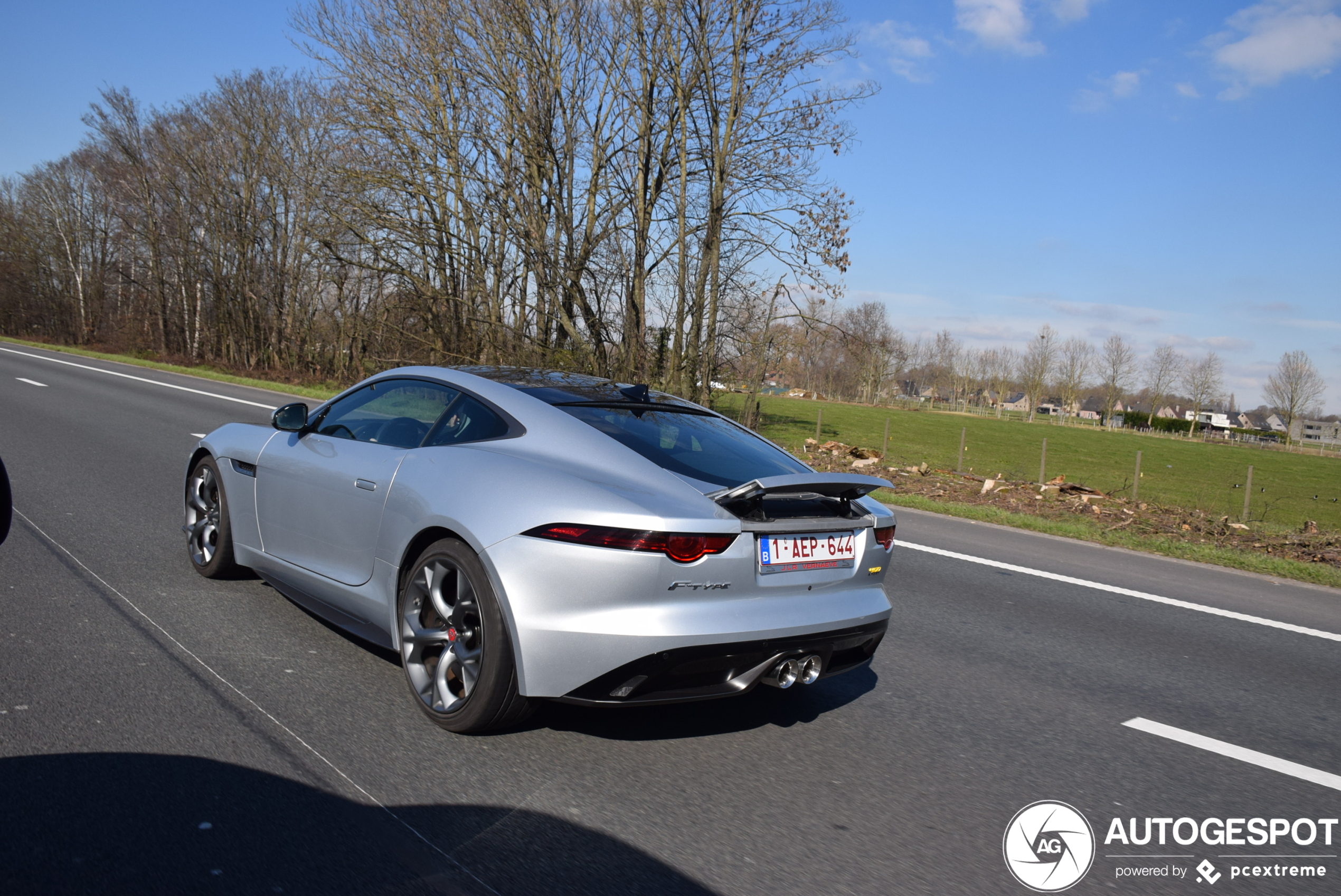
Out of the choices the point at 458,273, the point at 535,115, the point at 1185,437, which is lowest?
the point at 1185,437

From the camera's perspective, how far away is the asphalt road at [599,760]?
2600 mm

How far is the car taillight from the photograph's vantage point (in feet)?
10.1

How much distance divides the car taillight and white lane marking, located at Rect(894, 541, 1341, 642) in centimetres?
511

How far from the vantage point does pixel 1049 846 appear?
2.98 metres

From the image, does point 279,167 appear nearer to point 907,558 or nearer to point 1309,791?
point 907,558

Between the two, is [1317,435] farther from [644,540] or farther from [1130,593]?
[644,540]

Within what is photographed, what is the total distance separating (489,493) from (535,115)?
19.8 meters

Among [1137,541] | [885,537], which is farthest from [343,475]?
[1137,541]

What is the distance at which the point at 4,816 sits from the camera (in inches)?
103

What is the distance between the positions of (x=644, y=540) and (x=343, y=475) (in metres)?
1.80

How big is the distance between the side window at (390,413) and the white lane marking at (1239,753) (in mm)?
3462

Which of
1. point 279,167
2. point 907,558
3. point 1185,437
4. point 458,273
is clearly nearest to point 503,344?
point 458,273

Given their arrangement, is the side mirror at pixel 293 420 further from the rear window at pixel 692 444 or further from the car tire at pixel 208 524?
the rear window at pixel 692 444

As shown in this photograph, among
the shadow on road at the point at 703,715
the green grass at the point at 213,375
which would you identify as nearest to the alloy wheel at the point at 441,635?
the shadow on road at the point at 703,715
